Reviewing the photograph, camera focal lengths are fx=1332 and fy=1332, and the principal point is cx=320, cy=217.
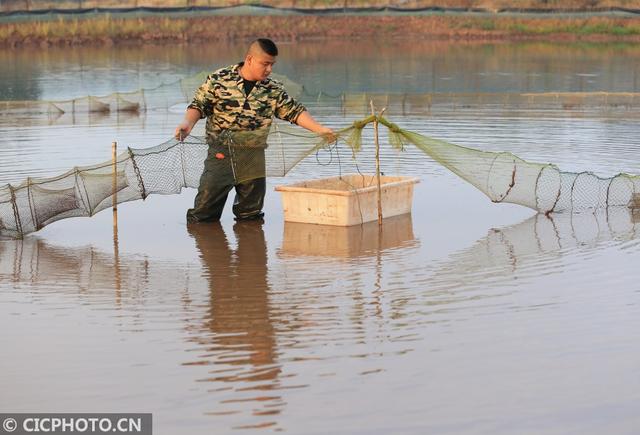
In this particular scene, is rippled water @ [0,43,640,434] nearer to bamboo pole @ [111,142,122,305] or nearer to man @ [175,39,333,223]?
bamboo pole @ [111,142,122,305]

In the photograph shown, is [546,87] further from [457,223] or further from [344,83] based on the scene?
[457,223]

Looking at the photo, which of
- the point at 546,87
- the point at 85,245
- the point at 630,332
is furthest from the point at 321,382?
the point at 546,87

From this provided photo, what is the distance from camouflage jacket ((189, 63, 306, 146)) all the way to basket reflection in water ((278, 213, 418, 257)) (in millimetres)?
891

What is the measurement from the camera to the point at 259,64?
10344mm

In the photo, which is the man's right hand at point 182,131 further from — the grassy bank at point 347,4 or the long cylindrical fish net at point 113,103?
the grassy bank at point 347,4

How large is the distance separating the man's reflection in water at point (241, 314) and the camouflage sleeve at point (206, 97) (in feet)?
3.25

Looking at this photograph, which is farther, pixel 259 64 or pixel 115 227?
pixel 115 227

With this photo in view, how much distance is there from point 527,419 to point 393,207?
5.20m

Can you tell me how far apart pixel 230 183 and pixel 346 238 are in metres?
1.17

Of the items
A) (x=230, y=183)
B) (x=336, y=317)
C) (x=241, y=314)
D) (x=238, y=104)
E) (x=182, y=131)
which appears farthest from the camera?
(x=230, y=183)

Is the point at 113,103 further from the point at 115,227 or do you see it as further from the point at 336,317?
the point at 336,317

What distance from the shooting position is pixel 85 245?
10219 mm

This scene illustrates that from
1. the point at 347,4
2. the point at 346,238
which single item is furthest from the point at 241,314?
the point at 347,4

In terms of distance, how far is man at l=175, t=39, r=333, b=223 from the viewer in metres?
10.5
